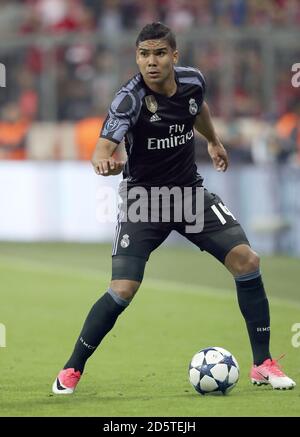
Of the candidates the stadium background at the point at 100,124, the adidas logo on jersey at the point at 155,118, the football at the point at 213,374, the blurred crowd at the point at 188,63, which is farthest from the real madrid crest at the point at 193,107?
the blurred crowd at the point at 188,63

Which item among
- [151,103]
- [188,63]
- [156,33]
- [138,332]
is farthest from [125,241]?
[188,63]

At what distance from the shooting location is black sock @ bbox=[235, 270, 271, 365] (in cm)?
764

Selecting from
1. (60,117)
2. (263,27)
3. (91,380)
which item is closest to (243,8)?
(263,27)

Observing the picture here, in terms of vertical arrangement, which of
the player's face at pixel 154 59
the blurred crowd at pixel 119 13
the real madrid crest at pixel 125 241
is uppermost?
the blurred crowd at pixel 119 13

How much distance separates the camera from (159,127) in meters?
7.44

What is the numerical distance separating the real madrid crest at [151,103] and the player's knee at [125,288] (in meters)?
1.05

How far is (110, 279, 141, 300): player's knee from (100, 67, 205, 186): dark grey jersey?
66 cm

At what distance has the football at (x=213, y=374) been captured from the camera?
7301mm

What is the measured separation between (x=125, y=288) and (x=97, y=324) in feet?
0.92

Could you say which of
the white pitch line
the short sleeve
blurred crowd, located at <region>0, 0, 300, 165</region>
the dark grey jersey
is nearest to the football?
the dark grey jersey

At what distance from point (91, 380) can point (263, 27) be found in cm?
1035

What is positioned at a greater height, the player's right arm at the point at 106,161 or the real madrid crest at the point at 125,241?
the player's right arm at the point at 106,161

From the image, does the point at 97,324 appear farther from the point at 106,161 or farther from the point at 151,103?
the point at 151,103

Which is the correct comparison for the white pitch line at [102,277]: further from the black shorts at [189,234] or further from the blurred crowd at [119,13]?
the blurred crowd at [119,13]
